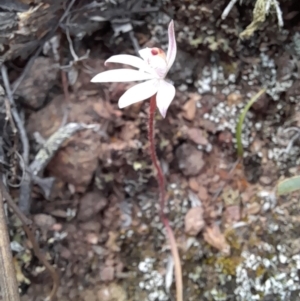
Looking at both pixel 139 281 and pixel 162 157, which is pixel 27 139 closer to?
pixel 162 157

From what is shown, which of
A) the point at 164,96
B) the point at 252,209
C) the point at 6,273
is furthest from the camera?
the point at 252,209

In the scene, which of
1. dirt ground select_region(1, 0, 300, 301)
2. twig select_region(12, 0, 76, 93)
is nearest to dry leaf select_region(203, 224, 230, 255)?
dirt ground select_region(1, 0, 300, 301)

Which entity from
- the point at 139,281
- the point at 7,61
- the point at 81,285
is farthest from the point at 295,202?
the point at 7,61

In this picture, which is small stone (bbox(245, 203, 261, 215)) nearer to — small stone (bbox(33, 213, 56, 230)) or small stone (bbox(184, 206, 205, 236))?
small stone (bbox(184, 206, 205, 236))

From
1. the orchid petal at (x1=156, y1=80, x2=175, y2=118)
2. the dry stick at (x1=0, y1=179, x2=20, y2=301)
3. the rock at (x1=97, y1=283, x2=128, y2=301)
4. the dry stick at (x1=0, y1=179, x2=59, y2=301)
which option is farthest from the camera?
the rock at (x1=97, y1=283, x2=128, y2=301)

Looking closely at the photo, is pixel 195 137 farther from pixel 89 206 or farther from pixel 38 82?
pixel 38 82

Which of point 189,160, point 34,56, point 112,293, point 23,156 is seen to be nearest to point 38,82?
point 34,56

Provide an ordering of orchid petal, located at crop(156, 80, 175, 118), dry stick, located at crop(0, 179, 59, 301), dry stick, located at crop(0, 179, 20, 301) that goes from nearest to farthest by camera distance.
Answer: orchid petal, located at crop(156, 80, 175, 118) < dry stick, located at crop(0, 179, 20, 301) < dry stick, located at crop(0, 179, 59, 301)
